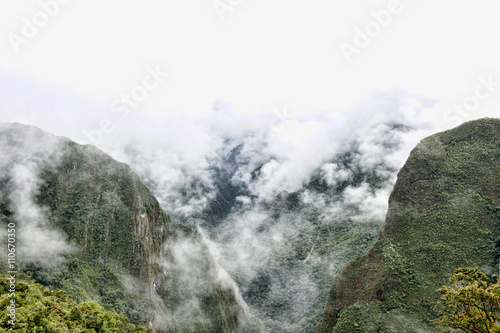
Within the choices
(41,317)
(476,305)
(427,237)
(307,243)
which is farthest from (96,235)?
(307,243)

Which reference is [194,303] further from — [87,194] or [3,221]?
[3,221]

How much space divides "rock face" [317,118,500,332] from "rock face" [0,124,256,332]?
48130mm

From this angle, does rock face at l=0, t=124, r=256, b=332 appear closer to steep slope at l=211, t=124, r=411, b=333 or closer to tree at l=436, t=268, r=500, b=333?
steep slope at l=211, t=124, r=411, b=333

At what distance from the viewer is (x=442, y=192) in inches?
2315

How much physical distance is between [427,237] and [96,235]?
81011 mm

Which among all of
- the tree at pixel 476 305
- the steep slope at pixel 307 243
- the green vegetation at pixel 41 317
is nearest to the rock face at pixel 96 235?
the green vegetation at pixel 41 317

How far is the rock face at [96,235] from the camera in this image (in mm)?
64125

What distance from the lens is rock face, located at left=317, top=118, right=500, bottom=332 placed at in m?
47.7

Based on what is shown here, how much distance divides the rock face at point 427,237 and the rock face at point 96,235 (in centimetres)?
4813

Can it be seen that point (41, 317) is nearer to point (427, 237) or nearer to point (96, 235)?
point (96, 235)

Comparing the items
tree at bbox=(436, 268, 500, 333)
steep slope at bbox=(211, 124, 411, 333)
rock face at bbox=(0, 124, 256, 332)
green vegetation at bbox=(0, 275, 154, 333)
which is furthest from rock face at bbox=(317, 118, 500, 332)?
steep slope at bbox=(211, 124, 411, 333)

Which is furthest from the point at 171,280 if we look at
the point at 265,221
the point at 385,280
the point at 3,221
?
the point at 265,221

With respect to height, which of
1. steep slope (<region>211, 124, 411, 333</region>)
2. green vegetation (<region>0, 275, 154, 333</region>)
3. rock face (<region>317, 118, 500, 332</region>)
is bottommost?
steep slope (<region>211, 124, 411, 333</region>)

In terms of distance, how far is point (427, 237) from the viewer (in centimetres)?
5366
